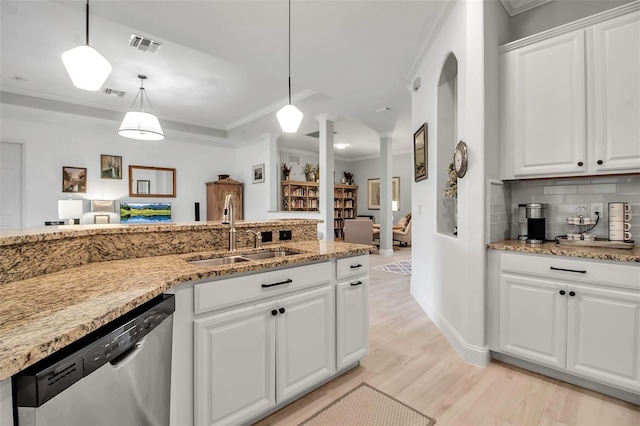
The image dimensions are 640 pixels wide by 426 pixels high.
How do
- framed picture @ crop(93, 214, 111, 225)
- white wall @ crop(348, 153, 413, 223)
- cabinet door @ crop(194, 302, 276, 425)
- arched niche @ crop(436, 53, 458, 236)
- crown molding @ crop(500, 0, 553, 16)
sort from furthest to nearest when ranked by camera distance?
1. white wall @ crop(348, 153, 413, 223)
2. framed picture @ crop(93, 214, 111, 225)
3. arched niche @ crop(436, 53, 458, 236)
4. crown molding @ crop(500, 0, 553, 16)
5. cabinet door @ crop(194, 302, 276, 425)

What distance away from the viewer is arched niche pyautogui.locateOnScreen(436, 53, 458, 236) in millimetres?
2803

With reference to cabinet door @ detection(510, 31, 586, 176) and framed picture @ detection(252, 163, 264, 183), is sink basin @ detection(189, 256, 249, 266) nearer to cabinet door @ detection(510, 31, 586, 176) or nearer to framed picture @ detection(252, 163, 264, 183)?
cabinet door @ detection(510, 31, 586, 176)

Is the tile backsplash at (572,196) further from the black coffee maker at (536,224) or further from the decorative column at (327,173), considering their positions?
the decorative column at (327,173)

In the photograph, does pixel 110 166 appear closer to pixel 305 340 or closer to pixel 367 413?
pixel 305 340

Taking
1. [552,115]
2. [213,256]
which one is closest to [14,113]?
[213,256]

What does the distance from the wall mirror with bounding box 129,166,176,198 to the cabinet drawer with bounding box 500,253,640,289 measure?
6.46 m

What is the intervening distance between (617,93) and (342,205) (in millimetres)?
7746

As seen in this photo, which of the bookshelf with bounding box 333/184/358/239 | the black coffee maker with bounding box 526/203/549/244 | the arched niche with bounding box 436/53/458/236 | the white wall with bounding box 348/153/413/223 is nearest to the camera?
the black coffee maker with bounding box 526/203/549/244

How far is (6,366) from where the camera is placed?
579 millimetres

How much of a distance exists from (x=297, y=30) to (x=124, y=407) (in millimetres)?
2889

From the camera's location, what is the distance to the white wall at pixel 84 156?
502 centimetres

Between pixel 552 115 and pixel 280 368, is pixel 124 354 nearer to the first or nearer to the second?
pixel 280 368

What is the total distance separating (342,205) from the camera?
9.55 metres

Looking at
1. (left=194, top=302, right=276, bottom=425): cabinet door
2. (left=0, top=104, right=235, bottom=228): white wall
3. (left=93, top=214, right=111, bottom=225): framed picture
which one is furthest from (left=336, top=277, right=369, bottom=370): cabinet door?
(left=0, top=104, right=235, bottom=228): white wall
